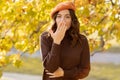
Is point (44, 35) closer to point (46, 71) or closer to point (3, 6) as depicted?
point (46, 71)

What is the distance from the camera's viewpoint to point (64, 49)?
A: 270cm

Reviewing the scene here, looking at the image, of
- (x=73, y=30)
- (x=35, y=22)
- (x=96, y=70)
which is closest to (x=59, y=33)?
(x=73, y=30)

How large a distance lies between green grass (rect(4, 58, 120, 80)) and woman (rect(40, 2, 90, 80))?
12.9 metres

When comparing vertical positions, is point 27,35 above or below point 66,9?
below

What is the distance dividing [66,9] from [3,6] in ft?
8.17

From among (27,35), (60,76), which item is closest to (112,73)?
(27,35)

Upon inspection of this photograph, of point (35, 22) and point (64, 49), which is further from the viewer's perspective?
point (35, 22)

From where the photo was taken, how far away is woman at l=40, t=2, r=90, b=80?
2652 millimetres

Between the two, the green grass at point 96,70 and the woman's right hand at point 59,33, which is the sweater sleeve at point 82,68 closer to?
the woman's right hand at point 59,33

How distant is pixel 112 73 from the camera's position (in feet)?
54.9

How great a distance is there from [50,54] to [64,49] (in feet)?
0.41

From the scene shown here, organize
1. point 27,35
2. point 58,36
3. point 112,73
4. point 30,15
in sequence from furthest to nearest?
1. point 112,73
2. point 27,35
3. point 30,15
4. point 58,36

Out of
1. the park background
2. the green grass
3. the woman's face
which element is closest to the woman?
the woman's face

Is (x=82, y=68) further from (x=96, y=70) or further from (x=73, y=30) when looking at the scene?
(x=96, y=70)
